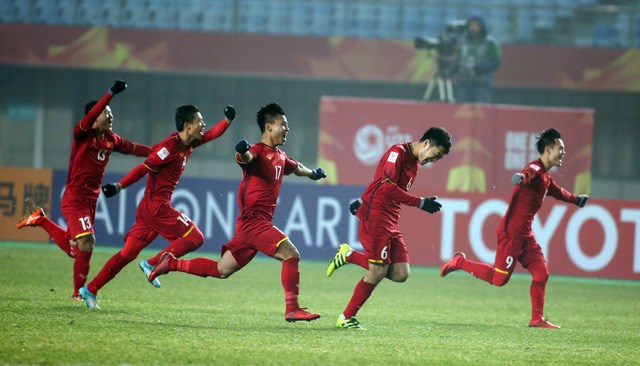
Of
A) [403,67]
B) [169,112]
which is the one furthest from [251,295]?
[169,112]

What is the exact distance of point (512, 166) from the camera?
17.8 m

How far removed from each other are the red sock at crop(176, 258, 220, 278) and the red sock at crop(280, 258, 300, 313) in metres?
0.59

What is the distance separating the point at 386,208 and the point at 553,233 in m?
7.38

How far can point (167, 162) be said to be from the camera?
9.62 metres

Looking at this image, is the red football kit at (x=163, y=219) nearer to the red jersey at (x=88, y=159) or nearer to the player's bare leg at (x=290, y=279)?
the red jersey at (x=88, y=159)

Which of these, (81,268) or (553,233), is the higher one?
(553,233)

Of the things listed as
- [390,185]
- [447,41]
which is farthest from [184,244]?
[447,41]

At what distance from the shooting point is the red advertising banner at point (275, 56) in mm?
22359

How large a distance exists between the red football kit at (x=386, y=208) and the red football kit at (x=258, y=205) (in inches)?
27.4

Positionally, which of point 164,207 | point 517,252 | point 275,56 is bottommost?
point 517,252

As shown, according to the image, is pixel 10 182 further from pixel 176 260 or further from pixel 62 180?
pixel 176 260

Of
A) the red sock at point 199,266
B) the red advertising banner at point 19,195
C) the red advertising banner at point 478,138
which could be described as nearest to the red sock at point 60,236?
the red sock at point 199,266

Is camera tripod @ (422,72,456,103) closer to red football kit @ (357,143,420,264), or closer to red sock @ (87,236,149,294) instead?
red sock @ (87,236,149,294)

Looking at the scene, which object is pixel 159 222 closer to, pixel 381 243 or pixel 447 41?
pixel 381 243
